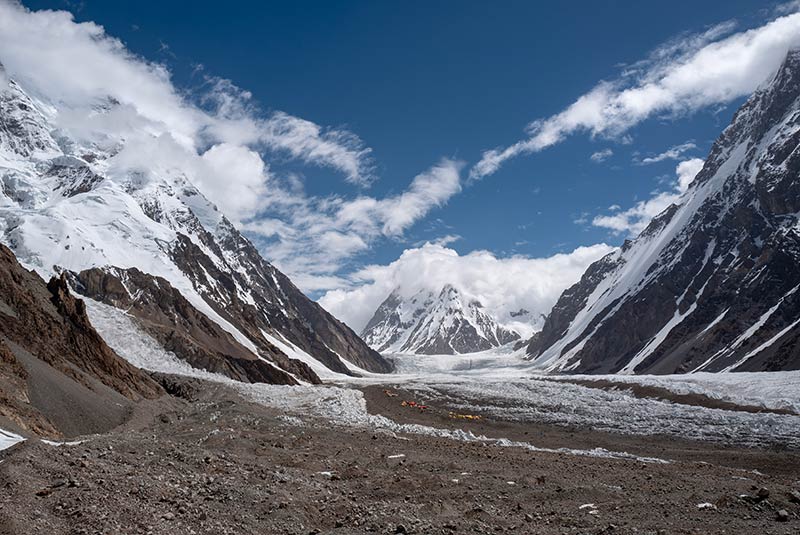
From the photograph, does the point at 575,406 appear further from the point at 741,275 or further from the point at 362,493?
the point at 741,275

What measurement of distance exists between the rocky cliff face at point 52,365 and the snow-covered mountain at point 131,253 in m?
35.7

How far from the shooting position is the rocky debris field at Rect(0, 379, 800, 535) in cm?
1264

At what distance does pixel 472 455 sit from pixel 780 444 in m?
17.1

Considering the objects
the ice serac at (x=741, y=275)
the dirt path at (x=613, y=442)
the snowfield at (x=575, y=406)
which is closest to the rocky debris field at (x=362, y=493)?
the dirt path at (x=613, y=442)

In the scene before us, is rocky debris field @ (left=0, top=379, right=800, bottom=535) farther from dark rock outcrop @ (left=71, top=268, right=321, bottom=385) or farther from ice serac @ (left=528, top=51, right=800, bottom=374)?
ice serac @ (left=528, top=51, right=800, bottom=374)

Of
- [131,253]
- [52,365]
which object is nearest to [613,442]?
[52,365]

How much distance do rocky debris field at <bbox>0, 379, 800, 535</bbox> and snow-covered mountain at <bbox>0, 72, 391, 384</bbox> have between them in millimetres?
65516

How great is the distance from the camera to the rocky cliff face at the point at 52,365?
2795cm

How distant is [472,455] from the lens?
26047mm

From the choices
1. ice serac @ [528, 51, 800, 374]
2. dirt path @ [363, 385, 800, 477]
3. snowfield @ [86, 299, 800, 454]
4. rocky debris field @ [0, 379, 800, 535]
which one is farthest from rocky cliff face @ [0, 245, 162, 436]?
ice serac @ [528, 51, 800, 374]

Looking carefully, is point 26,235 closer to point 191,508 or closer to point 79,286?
point 79,286

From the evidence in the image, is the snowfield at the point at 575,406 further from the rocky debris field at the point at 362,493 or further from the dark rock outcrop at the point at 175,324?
the rocky debris field at the point at 362,493

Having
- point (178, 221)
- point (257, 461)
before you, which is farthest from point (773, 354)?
point (178, 221)

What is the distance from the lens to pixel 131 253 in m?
126
